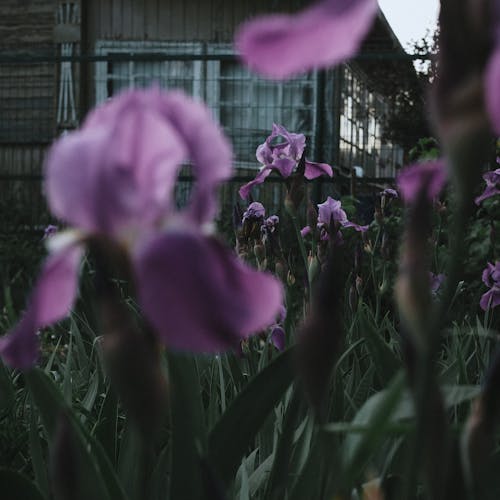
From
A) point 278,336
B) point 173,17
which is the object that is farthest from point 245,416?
point 173,17

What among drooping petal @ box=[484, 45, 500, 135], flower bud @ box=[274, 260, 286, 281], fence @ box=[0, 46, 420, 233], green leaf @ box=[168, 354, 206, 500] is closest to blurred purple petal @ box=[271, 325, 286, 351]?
flower bud @ box=[274, 260, 286, 281]

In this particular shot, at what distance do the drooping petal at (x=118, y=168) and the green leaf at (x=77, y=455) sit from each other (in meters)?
0.14

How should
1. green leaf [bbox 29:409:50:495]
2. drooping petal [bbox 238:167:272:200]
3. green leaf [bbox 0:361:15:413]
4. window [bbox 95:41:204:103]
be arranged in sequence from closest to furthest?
green leaf [bbox 29:409:50:495]
green leaf [bbox 0:361:15:413]
drooping petal [bbox 238:167:272:200]
window [bbox 95:41:204:103]

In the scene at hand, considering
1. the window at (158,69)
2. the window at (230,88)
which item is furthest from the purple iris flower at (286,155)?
the window at (158,69)

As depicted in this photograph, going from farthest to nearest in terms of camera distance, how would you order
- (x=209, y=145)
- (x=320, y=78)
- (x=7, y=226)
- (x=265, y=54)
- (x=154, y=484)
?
(x=7, y=226) < (x=320, y=78) < (x=154, y=484) < (x=209, y=145) < (x=265, y=54)

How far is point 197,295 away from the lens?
399 mm

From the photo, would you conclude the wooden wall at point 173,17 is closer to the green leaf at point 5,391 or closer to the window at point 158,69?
the window at point 158,69

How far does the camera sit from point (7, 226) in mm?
7918

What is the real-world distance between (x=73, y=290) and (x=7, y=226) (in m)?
7.80

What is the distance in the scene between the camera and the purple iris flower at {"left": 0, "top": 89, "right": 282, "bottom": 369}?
40cm

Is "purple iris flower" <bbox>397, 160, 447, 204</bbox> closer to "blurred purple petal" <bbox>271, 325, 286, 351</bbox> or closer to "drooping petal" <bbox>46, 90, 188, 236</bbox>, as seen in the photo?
"drooping petal" <bbox>46, 90, 188, 236</bbox>

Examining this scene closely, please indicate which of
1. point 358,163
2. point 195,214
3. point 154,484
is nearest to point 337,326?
point 195,214

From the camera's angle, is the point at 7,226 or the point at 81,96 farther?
the point at 81,96

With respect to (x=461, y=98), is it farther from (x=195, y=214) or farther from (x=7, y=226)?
(x=7, y=226)
